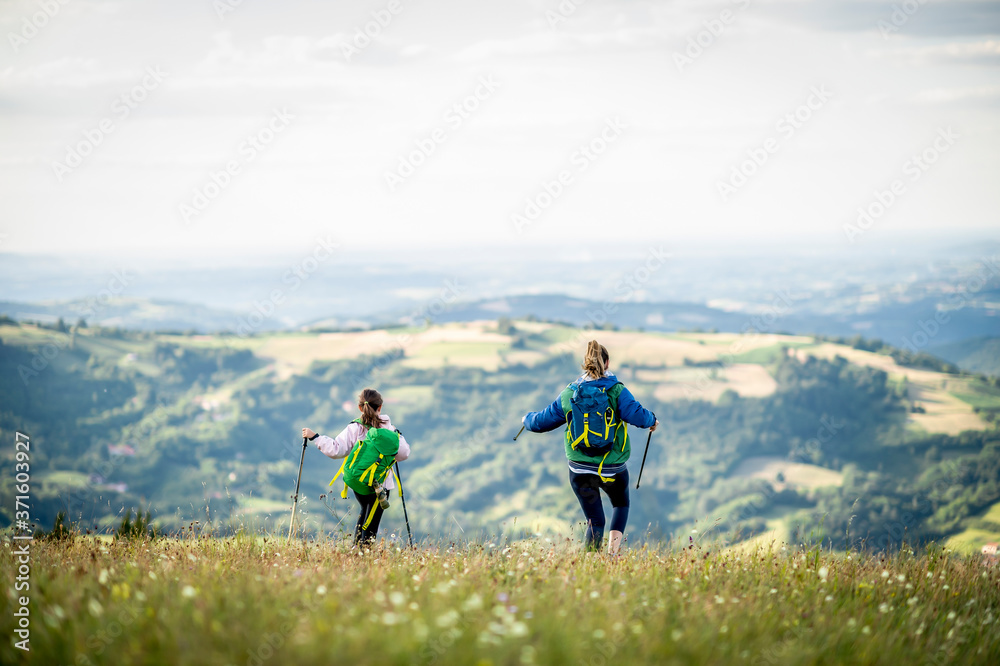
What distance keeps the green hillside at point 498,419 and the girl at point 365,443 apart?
101 meters

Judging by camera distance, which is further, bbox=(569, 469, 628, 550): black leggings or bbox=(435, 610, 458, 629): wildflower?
bbox=(569, 469, 628, 550): black leggings

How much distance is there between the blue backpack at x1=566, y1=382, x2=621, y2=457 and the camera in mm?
6324

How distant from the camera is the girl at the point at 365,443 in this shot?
21.1 feet

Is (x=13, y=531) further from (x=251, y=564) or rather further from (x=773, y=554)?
(x=773, y=554)

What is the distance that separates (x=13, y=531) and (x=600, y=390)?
18.3 feet

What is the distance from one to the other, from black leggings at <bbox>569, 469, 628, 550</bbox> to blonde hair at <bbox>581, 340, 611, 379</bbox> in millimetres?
932

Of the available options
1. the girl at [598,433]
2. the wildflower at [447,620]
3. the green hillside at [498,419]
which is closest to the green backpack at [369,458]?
the girl at [598,433]

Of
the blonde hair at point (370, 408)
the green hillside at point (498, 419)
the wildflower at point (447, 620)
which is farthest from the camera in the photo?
the green hillside at point (498, 419)

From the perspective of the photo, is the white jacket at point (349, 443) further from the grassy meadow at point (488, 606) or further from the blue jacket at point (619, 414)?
the blue jacket at point (619, 414)

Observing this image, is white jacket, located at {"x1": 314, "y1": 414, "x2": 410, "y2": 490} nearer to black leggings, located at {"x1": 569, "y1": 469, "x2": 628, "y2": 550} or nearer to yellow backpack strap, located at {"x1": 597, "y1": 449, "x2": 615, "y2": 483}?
black leggings, located at {"x1": 569, "y1": 469, "x2": 628, "y2": 550}

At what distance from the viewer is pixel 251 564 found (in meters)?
5.14

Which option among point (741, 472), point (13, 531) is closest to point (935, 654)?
point (13, 531)

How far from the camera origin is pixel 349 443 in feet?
21.4

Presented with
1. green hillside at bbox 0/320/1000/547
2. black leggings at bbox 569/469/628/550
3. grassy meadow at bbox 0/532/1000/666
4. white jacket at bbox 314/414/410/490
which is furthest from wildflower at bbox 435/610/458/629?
green hillside at bbox 0/320/1000/547
